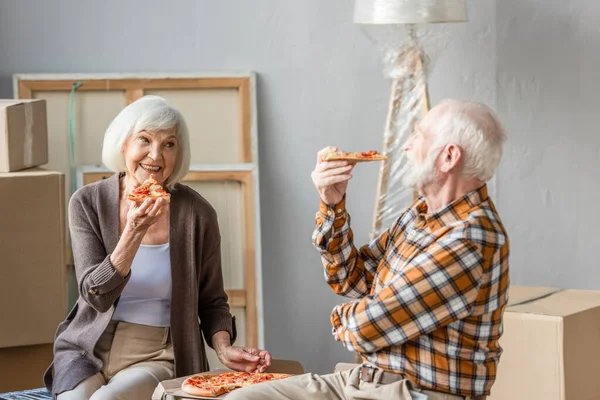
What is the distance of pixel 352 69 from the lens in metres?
3.33

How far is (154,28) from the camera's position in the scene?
3309 millimetres

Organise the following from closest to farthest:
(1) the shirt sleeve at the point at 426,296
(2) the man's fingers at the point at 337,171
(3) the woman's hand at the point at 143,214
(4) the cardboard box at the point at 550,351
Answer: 1. (1) the shirt sleeve at the point at 426,296
2. (2) the man's fingers at the point at 337,171
3. (3) the woman's hand at the point at 143,214
4. (4) the cardboard box at the point at 550,351

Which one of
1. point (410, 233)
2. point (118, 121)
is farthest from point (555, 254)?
point (118, 121)

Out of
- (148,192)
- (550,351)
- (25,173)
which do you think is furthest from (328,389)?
(25,173)

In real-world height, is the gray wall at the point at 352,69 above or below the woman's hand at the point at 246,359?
above

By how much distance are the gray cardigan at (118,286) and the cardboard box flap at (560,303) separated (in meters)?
0.92

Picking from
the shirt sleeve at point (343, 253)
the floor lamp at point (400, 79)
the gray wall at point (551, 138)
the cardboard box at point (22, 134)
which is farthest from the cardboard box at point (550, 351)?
the cardboard box at point (22, 134)

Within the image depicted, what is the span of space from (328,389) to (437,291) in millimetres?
361

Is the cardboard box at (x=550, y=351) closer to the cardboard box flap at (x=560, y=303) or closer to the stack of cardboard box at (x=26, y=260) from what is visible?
the cardboard box flap at (x=560, y=303)

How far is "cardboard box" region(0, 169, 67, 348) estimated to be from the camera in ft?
8.84

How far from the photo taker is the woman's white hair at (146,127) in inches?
94.7

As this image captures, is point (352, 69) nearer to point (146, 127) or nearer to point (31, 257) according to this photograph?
point (146, 127)

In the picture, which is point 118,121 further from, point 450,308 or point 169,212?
A: point 450,308

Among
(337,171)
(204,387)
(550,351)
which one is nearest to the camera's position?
(337,171)
